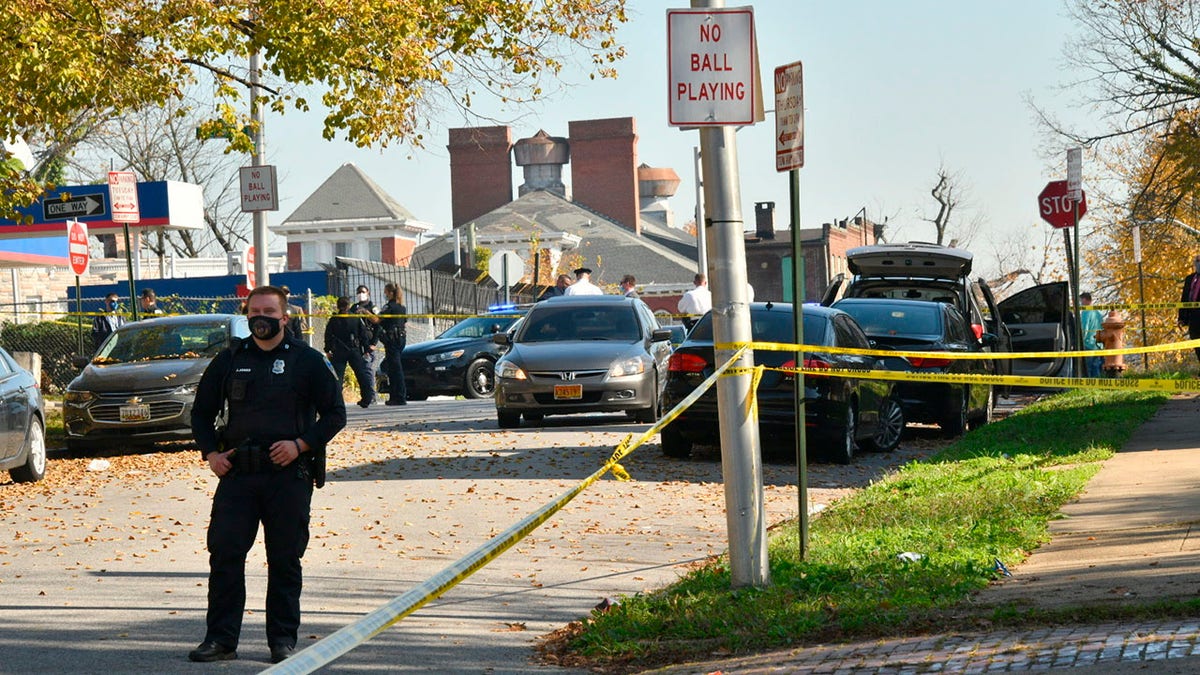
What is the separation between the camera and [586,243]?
8662 centimetres

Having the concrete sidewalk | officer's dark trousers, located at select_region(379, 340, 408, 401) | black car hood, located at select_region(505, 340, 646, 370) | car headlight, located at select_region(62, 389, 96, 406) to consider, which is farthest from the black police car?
the concrete sidewalk

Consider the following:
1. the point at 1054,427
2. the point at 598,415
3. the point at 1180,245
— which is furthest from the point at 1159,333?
the point at 1054,427

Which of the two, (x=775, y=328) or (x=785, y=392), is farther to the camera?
(x=775, y=328)

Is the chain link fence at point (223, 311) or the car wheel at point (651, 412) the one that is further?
the chain link fence at point (223, 311)

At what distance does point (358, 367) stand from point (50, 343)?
12105 mm

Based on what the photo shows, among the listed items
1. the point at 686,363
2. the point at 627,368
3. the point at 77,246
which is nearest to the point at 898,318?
the point at 627,368

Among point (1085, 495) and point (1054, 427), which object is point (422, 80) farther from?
point (1085, 495)

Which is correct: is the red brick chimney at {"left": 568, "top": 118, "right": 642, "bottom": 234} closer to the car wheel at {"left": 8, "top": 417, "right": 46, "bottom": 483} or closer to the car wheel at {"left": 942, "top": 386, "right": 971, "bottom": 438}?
the car wheel at {"left": 942, "top": 386, "right": 971, "bottom": 438}

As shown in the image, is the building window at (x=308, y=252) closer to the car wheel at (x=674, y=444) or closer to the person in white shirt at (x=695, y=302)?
the person in white shirt at (x=695, y=302)

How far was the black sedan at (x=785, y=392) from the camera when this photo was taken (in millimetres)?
15695

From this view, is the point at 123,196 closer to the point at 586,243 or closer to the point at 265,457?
the point at 265,457

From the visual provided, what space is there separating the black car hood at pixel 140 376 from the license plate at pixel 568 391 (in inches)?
154

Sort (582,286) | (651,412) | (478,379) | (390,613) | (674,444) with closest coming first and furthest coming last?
(390,613), (674,444), (651,412), (582,286), (478,379)

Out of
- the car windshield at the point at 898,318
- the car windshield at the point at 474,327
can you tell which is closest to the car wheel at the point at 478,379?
the car windshield at the point at 474,327
